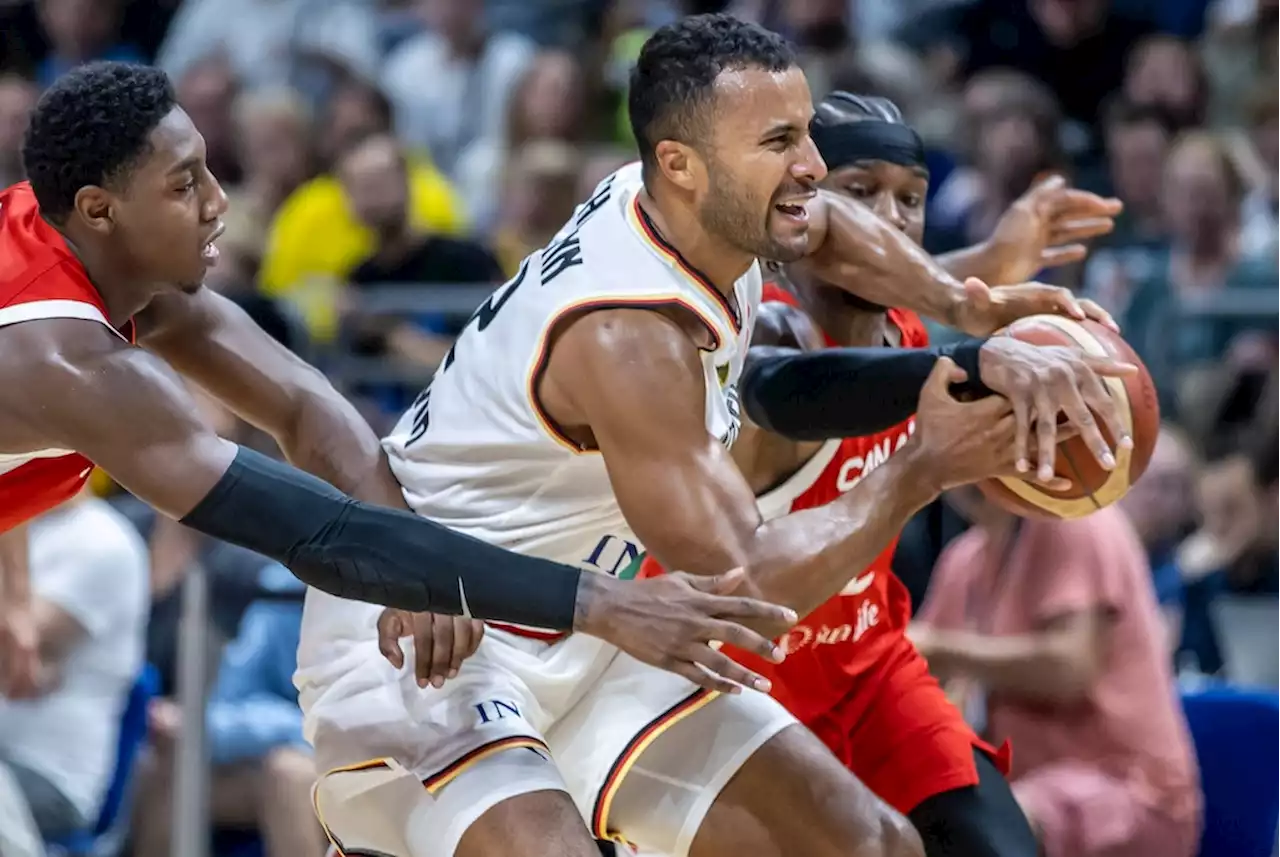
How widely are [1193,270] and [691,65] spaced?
4.23 meters

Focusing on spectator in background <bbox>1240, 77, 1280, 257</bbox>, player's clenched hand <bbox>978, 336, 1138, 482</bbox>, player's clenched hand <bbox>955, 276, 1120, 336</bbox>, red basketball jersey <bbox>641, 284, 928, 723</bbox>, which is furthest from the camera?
spectator in background <bbox>1240, 77, 1280, 257</bbox>

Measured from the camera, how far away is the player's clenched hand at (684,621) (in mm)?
3266

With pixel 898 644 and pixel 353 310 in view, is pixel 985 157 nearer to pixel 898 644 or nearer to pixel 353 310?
pixel 353 310

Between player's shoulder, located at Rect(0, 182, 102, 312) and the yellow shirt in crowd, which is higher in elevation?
player's shoulder, located at Rect(0, 182, 102, 312)

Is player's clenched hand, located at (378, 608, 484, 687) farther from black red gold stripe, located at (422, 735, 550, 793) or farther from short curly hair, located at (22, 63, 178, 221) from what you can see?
short curly hair, located at (22, 63, 178, 221)

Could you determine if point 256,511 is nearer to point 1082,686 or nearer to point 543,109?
point 1082,686

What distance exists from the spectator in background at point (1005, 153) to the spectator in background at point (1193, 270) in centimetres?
49

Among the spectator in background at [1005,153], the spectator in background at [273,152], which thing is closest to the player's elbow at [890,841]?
the spectator in background at [1005,153]

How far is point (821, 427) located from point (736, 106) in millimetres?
722

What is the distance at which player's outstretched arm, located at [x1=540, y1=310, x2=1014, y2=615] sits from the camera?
3.46m

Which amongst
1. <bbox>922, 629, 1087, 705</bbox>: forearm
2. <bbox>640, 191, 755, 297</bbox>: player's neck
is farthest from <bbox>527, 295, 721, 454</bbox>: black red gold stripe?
<bbox>922, 629, 1087, 705</bbox>: forearm

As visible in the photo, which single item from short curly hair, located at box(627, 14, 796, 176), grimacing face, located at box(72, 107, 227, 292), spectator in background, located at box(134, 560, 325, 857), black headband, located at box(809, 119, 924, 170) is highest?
short curly hair, located at box(627, 14, 796, 176)

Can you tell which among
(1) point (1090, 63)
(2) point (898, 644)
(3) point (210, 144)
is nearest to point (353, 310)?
(3) point (210, 144)

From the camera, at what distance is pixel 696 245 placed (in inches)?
148
